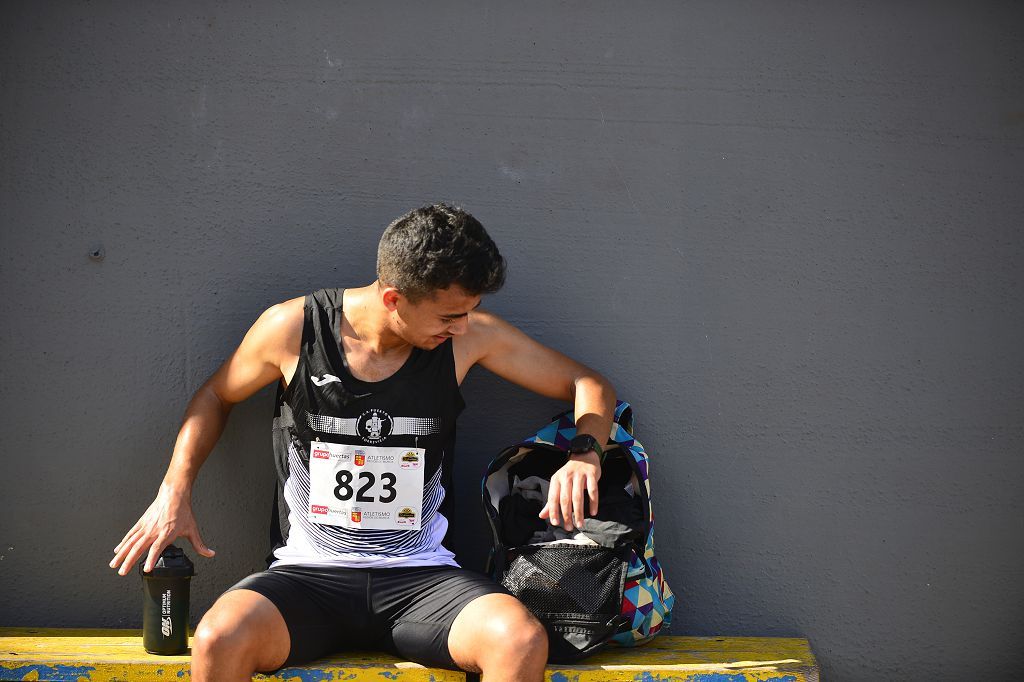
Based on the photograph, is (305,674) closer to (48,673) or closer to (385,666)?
(385,666)

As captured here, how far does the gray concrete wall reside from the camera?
3.35 metres

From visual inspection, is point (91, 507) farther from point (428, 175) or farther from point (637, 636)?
point (637, 636)

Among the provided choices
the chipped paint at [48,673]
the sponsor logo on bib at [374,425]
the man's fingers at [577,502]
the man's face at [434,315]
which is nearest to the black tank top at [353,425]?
the sponsor logo on bib at [374,425]

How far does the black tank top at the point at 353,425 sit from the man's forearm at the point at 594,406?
38 cm

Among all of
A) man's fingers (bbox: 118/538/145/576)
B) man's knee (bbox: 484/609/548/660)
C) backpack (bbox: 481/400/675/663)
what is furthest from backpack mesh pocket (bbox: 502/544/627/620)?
man's fingers (bbox: 118/538/145/576)

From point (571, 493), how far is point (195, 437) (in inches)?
44.9

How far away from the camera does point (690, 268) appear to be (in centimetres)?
337

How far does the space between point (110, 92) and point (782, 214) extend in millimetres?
2291

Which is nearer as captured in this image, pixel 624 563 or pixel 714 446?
pixel 624 563

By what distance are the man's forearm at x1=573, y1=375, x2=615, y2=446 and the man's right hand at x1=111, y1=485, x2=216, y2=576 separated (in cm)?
113

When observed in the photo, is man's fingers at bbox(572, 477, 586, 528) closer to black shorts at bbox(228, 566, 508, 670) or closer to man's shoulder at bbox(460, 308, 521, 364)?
black shorts at bbox(228, 566, 508, 670)

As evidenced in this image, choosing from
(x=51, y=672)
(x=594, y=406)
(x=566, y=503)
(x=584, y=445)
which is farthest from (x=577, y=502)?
(x=51, y=672)

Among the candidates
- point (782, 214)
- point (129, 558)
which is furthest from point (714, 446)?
point (129, 558)

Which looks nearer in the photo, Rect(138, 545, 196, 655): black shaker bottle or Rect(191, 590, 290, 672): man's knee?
Rect(191, 590, 290, 672): man's knee
